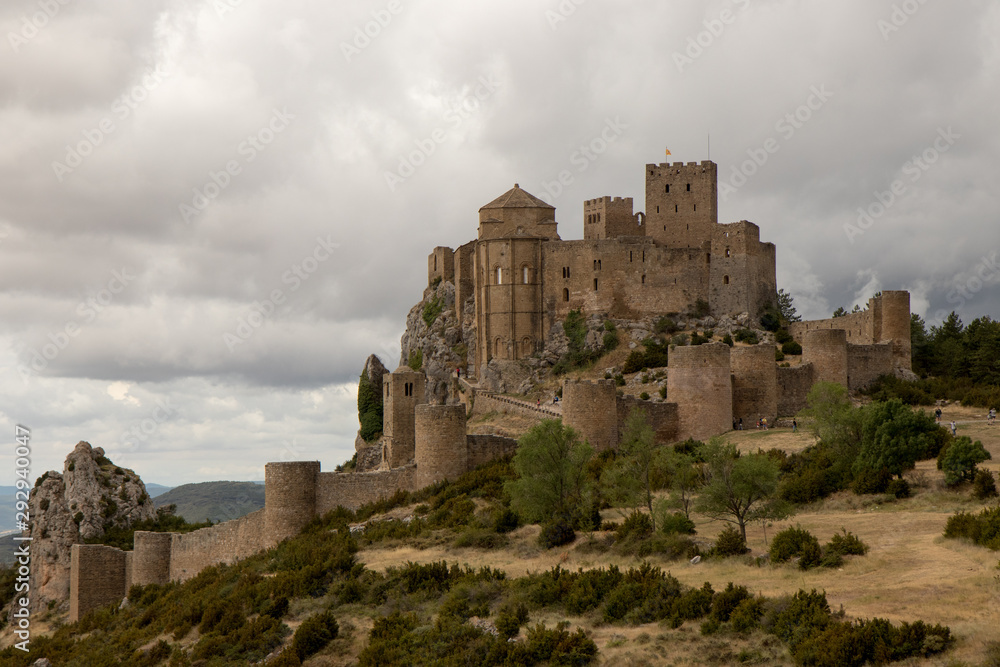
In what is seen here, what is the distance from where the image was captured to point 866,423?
98.0 ft

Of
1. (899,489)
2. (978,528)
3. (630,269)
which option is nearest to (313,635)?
(978,528)

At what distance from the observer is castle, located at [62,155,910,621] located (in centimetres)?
3481

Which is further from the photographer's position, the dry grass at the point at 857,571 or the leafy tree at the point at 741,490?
the leafy tree at the point at 741,490

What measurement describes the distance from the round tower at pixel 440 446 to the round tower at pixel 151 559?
10008mm

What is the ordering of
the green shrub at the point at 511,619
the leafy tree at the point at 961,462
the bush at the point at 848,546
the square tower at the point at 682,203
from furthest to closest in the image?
the square tower at the point at 682,203
the leafy tree at the point at 961,462
the bush at the point at 848,546
the green shrub at the point at 511,619

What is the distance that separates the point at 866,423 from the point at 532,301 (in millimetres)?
28632

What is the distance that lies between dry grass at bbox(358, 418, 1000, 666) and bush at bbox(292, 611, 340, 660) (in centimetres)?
387

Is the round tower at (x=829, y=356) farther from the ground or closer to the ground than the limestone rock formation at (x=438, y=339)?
closer to the ground

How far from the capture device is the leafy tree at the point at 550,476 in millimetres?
28766

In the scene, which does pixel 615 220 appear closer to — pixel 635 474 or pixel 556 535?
pixel 635 474

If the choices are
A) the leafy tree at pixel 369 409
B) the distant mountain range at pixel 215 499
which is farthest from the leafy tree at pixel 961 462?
the distant mountain range at pixel 215 499

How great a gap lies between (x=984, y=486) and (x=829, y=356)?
48.1ft

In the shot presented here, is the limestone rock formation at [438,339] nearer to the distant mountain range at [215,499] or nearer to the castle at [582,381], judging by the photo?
the castle at [582,381]

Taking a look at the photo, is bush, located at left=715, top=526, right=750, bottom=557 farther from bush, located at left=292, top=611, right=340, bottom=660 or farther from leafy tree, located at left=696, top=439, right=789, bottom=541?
bush, located at left=292, top=611, right=340, bottom=660
